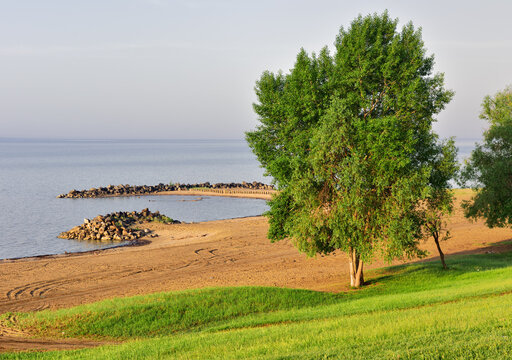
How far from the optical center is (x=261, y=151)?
29844mm

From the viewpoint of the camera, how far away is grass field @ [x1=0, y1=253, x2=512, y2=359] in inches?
504

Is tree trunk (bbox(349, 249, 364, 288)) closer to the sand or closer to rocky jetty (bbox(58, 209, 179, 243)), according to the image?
the sand

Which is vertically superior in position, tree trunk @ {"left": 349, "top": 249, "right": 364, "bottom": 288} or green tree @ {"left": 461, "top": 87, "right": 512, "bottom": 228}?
green tree @ {"left": 461, "top": 87, "right": 512, "bottom": 228}

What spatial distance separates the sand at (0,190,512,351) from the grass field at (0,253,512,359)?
285cm

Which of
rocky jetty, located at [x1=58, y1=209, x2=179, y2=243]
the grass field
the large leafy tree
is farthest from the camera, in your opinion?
rocky jetty, located at [x1=58, y1=209, x2=179, y2=243]

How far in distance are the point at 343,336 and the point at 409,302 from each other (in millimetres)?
7727

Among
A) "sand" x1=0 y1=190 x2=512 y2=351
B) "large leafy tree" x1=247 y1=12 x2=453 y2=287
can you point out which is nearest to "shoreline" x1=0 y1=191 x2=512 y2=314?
"sand" x1=0 y1=190 x2=512 y2=351

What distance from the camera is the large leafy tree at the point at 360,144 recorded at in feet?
83.2

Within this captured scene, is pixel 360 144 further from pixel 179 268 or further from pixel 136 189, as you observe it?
pixel 136 189

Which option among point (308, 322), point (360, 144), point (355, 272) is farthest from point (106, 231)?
point (308, 322)

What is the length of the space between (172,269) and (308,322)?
22.9 metres

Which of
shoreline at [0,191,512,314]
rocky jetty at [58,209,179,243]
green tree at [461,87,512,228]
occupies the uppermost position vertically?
green tree at [461,87,512,228]

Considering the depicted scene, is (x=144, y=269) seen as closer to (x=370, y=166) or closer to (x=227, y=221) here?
(x=370, y=166)

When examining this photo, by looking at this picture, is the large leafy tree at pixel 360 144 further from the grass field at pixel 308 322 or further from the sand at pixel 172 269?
the sand at pixel 172 269
